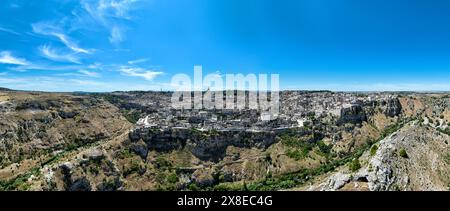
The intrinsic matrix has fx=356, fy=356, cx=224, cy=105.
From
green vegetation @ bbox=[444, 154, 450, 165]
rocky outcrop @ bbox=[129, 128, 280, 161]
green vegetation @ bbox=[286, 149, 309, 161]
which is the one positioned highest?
green vegetation @ bbox=[444, 154, 450, 165]

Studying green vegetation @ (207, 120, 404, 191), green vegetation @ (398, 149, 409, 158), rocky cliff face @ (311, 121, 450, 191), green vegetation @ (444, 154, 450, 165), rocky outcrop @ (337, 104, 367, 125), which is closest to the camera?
rocky cliff face @ (311, 121, 450, 191)

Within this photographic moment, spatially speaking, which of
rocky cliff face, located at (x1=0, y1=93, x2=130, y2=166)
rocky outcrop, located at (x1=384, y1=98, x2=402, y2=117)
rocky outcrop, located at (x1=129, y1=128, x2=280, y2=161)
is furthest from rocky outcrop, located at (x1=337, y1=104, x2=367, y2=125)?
rocky cliff face, located at (x1=0, y1=93, x2=130, y2=166)

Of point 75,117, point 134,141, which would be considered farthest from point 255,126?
point 75,117

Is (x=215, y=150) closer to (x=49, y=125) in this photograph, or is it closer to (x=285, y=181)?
(x=285, y=181)

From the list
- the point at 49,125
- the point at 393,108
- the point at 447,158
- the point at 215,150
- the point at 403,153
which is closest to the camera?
the point at 403,153

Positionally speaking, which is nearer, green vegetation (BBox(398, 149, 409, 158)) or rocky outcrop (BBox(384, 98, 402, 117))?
green vegetation (BBox(398, 149, 409, 158))

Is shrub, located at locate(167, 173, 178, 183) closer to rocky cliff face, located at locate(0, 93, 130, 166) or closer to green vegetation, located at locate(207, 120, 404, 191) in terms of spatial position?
green vegetation, located at locate(207, 120, 404, 191)

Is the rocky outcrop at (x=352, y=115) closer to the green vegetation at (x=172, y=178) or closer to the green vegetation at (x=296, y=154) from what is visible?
the green vegetation at (x=296, y=154)

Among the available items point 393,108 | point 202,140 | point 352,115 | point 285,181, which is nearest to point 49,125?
point 202,140

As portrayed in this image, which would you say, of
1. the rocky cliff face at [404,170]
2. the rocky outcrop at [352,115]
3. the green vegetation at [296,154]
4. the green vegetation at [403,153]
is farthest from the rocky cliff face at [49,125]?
the green vegetation at [403,153]
